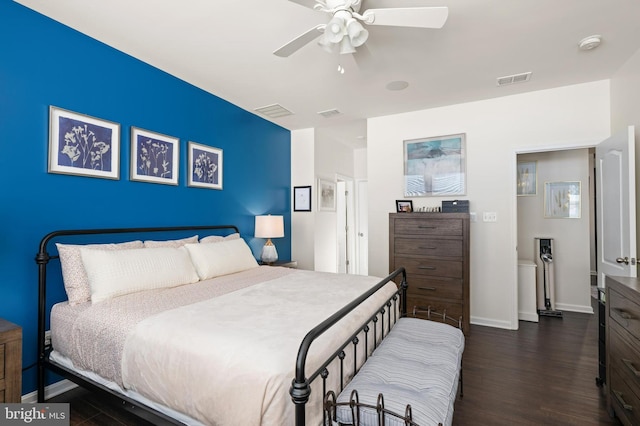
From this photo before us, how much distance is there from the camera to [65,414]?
75.0 inches

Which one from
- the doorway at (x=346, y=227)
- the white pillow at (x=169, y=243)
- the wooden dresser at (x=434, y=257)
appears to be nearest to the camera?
the white pillow at (x=169, y=243)

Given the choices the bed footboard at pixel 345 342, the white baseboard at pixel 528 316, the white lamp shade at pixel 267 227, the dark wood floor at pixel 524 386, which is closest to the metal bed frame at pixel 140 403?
the bed footboard at pixel 345 342

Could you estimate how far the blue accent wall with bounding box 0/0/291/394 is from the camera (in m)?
2.07

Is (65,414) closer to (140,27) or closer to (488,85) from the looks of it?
(140,27)

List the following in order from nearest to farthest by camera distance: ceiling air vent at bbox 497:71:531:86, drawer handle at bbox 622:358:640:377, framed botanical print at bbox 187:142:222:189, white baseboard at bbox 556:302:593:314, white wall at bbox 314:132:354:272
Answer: drawer handle at bbox 622:358:640:377, ceiling air vent at bbox 497:71:531:86, framed botanical print at bbox 187:142:222:189, white baseboard at bbox 556:302:593:314, white wall at bbox 314:132:354:272

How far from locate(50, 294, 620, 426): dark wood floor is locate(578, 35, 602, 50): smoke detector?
2.68 m

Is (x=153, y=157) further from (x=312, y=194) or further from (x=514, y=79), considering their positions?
(x=514, y=79)

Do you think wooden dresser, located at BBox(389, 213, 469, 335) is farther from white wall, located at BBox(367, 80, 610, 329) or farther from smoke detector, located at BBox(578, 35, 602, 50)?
smoke detector, located at BBox(578, 35, 602, 50)

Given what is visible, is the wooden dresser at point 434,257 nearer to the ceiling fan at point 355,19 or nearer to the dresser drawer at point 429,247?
the dresser drawer at point 429,247

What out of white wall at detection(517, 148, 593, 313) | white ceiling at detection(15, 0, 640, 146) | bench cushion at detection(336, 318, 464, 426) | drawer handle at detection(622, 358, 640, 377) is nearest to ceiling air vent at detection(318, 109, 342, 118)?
white ceiling at detection(15, 0, 640, 146)

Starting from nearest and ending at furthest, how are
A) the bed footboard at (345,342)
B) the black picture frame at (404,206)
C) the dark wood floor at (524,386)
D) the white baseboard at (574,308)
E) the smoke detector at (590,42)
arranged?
the bed footboard at (345,342) < the dark wood floor at (524,386) < the smoke detector at (590,42) < the black picture frame at (404,206) < the white baseboard at (574,308)

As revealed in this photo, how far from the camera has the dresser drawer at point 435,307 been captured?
3.49 metres

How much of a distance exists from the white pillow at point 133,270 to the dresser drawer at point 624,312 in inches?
111

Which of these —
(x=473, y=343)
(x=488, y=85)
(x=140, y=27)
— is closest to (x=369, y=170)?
(x=488, y=85)
